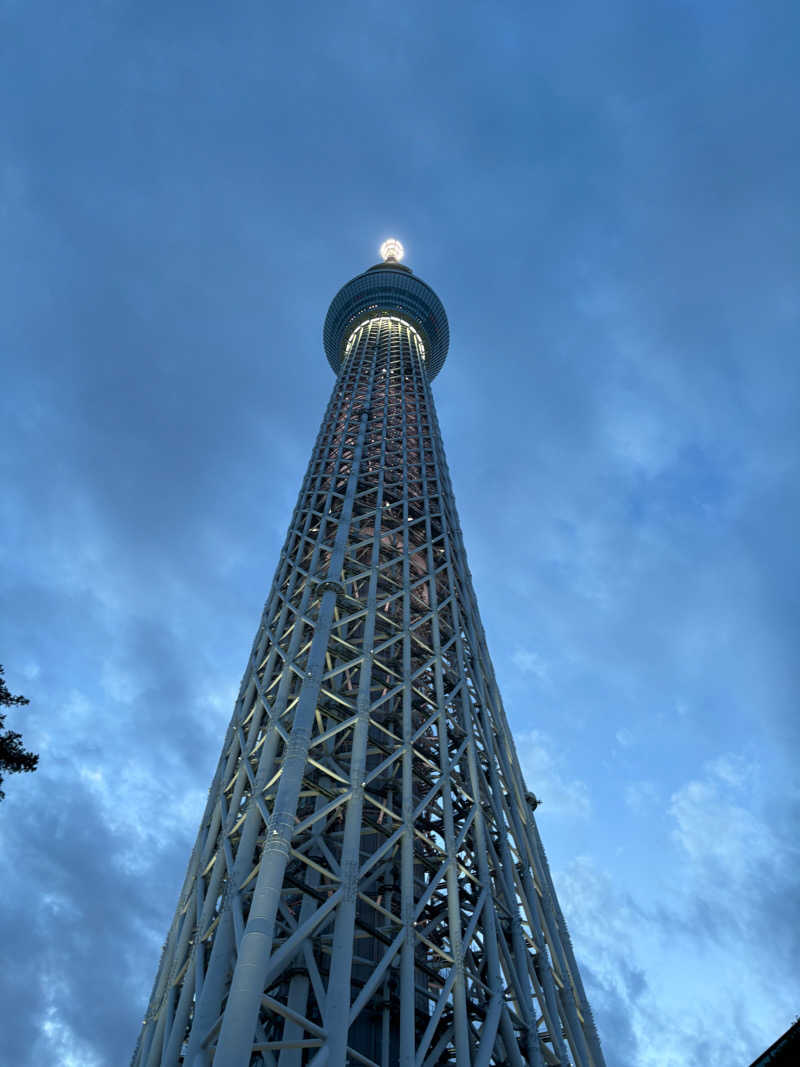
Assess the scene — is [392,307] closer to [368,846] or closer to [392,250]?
[392,250]

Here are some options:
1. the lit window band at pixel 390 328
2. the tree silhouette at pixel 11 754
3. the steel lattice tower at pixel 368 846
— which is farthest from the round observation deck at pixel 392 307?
the tree silhouette at pixel 11 754

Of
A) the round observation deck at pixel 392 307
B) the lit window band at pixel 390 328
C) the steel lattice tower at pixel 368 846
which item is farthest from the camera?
the round observation deck at pixel 392 307

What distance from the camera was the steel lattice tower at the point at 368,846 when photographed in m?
17.5

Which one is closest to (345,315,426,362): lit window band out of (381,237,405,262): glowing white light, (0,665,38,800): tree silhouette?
(381,237,405,262): glowing white light

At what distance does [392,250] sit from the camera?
2864 inches

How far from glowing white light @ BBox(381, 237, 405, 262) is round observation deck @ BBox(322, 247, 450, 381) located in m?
9.77

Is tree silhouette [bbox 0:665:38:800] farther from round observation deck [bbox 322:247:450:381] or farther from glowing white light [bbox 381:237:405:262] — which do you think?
glowing white light [bbox 381:237:405:262]

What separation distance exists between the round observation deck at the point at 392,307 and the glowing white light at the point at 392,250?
9.77 metres

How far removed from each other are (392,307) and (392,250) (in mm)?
15629

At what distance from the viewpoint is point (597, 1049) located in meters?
22.5

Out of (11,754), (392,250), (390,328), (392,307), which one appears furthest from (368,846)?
(392,250)

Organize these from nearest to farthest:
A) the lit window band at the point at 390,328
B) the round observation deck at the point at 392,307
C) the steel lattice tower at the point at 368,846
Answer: the steel lattice tower at the point at 368,846
the lit window band at the point at 390,328
the round observation deck at the point at 392,307

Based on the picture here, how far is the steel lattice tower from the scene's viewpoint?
57.6 feet

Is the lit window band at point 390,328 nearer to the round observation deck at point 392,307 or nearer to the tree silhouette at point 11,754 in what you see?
the round observation deck at point 392,307
